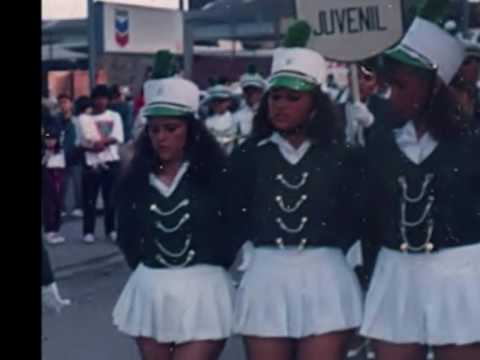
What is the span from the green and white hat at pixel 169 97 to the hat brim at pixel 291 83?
407 mm

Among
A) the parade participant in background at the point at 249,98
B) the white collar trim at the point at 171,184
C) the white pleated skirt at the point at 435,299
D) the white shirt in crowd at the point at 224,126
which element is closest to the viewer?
the white pleated skirt at the point at 435,299

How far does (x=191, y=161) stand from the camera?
546 cm

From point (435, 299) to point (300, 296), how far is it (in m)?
0.53

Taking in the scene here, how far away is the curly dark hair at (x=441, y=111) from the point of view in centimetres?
502

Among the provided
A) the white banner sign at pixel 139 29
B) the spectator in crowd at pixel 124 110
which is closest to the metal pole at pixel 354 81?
the white banner sign at pixel 139 29

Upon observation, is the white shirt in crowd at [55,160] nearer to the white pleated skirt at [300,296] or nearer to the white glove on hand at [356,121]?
the white glove on hand at [356,121]

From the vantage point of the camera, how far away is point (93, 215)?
15.6 metres

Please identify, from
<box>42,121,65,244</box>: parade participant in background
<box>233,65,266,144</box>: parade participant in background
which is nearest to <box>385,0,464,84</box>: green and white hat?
<box>233,65,266,144</box>: parade participant in background

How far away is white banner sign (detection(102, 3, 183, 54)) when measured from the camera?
16.3 metres

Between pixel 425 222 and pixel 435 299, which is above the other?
pixel 425 222

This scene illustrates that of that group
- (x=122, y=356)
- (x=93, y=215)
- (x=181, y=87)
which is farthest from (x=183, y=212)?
(x=93, y=215)

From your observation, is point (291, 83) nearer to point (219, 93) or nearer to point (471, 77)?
point (471, 77)

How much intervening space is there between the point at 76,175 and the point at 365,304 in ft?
42.6

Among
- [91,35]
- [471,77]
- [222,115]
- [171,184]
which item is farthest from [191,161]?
[91,35]
